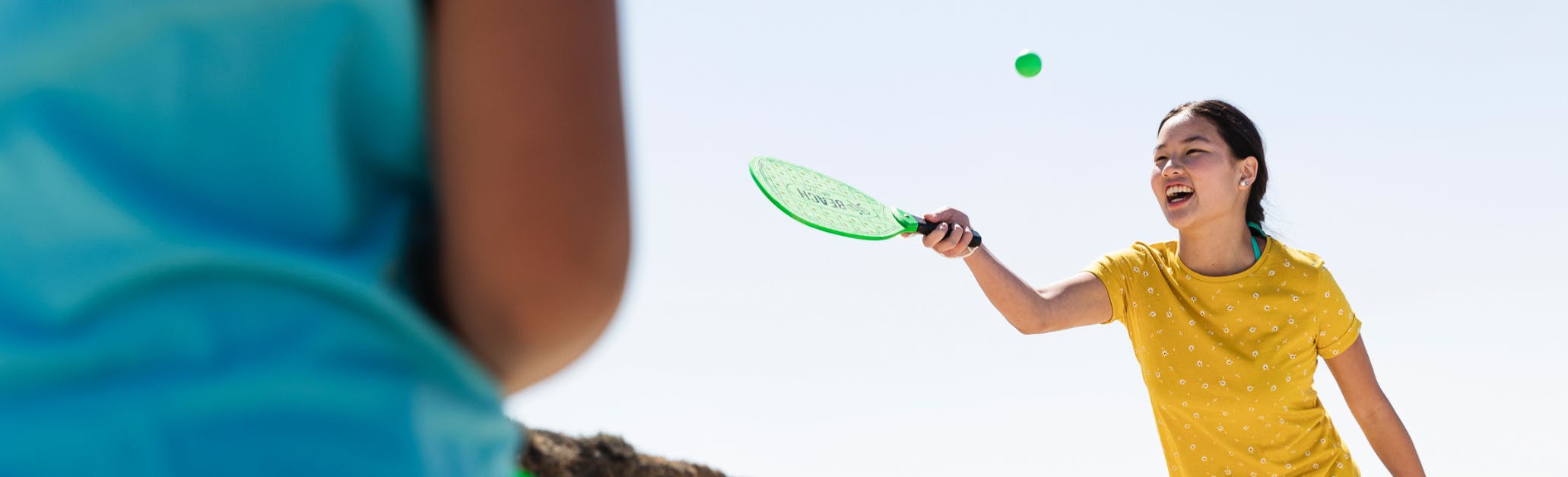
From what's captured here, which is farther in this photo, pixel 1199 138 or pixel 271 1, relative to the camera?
pixel 1199 138

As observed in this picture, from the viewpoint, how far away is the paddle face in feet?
11.5

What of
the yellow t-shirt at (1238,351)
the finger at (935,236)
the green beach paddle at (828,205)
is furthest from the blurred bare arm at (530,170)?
the yellow t-shirt at (1238,351)

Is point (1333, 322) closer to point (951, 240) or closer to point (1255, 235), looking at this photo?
point (1255, 235)

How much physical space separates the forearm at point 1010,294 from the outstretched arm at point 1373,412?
3.88 feet

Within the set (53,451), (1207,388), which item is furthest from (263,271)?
(1207,388)

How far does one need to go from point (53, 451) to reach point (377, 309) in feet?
0.61

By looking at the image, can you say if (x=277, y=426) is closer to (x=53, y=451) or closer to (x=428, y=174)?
(x=53, y=451)

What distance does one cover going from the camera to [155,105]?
0.75 m

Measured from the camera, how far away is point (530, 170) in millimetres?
780

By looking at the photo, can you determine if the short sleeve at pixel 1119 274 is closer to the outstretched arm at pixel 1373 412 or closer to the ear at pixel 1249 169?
the ear at pixel 1249 169

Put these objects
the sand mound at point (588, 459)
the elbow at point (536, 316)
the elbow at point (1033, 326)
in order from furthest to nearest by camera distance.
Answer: the sand mound at point (588, 459)
the elbow at point (1033, 326)
the elbow at point (536, 316)

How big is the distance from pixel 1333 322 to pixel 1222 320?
45cm

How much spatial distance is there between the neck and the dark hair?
0.89ft

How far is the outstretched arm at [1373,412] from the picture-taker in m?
4.58
